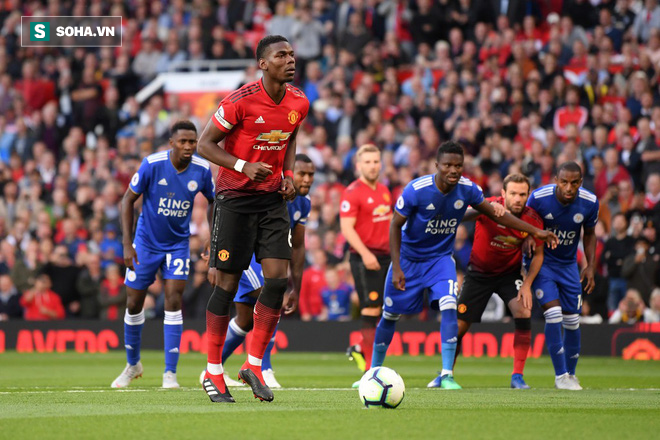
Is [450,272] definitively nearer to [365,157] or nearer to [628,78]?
[365,157]

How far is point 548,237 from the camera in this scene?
1017 cm

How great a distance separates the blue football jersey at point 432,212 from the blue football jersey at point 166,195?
2014mm

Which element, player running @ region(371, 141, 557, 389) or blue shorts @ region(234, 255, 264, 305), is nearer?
player running @ region(371, 141, 557, 389)

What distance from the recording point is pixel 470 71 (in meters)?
20.3

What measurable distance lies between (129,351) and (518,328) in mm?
4041

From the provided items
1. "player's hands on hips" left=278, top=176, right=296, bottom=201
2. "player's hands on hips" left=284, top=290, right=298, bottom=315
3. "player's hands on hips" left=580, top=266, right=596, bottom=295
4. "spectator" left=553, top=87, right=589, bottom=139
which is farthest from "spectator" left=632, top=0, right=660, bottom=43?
"player's hands on hips" left=278, top=176, right=296, bottom=201

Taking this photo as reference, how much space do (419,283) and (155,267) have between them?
106 inches

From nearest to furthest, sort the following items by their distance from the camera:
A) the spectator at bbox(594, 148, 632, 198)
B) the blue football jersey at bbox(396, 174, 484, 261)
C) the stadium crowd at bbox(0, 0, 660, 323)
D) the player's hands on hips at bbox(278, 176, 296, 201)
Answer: the player's hands on hips at bbox(278, 176, 296, 201), the blue football jersey at bbox(396, 174, 484, 261), the spectator at bbox(594, 148, 632, 198), the stadium crowd at bbox(0, 0, 660, 323)

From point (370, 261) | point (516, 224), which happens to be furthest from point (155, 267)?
point (516, 224)

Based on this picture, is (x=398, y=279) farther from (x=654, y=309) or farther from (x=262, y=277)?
(x=654, y=309)

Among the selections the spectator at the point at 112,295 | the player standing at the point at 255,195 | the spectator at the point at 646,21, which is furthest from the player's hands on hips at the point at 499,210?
the spectator at the point at 646,21

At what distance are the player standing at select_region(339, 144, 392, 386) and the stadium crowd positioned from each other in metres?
4.17

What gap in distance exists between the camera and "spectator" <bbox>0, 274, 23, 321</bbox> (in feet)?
64.3

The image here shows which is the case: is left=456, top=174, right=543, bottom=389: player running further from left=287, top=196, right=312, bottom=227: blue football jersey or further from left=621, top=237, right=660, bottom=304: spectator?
left=621, top=237, right=660, bottom=304: spectator
